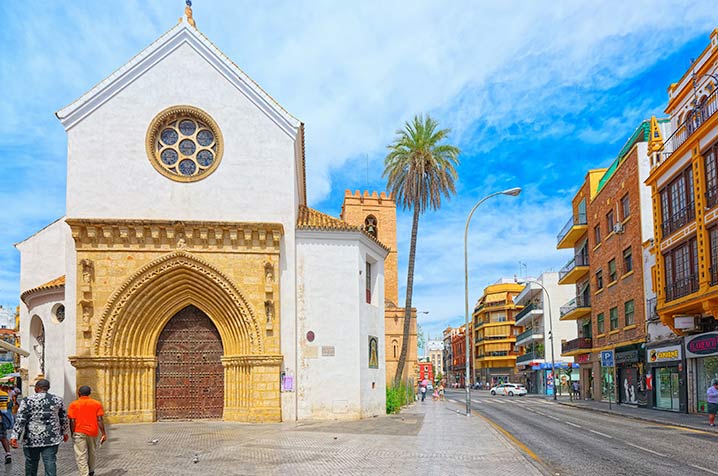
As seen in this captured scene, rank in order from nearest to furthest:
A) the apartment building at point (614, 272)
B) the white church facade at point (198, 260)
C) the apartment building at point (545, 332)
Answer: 1. the white church facade at point (198, 260)
2. the apartment building at point (614, 272)
3. the apartment building at point (545, 332)

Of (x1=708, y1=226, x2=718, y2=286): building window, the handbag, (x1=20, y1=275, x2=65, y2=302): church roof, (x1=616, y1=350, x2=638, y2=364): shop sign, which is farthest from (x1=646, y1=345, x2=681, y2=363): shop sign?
the handbag

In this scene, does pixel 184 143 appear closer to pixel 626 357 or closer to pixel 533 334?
pixel 626 357

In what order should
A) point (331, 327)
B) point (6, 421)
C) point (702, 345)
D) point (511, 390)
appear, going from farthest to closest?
point (511, 390) < point (702, 345) < point (331, 327) < point (6, 421)

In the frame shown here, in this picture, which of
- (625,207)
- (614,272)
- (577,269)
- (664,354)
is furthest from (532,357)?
(664,354)

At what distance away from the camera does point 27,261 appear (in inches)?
1126

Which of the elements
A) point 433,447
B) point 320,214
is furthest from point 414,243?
point 433,447

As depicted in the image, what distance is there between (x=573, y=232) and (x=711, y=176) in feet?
79.0

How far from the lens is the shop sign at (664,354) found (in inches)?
1161

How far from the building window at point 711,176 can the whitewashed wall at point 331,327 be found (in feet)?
41.7

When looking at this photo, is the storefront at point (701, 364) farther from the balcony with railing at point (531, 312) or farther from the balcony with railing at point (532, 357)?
the balcony with railing at point (531, 312)

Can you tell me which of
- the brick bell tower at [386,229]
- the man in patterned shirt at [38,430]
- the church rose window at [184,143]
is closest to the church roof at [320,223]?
the church rose window at [184,143]

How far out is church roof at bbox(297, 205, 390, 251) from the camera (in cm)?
2394

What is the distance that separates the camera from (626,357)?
3719 centimetres

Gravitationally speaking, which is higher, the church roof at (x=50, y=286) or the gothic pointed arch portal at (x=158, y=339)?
the church roof at (x=50, y=286)
